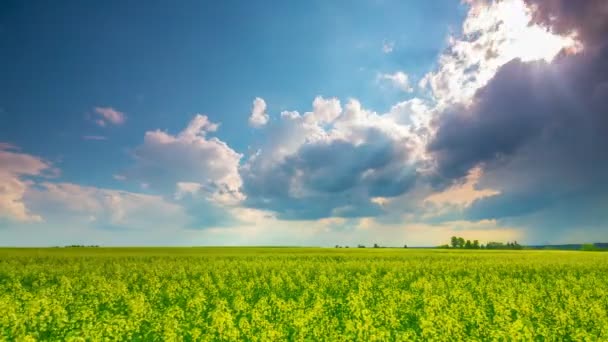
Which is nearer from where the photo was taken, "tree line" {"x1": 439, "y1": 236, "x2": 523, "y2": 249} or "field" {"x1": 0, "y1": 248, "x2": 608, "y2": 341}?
"field" {"x1": 0, "y1": 248, "x2": 608, "y2": 341}

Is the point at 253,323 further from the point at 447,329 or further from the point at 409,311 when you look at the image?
the point at 409,311

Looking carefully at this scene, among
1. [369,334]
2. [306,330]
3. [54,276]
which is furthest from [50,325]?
[54,276]

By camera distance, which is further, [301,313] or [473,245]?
[473,245]

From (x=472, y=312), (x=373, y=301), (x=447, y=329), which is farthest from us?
(x=373, y=301)

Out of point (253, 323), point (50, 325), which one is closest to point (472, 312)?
point (253, 323)

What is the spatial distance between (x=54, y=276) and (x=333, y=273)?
866 inches

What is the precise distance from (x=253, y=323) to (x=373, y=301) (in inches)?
352

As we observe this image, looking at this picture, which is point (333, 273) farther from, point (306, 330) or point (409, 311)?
point (306, 330)

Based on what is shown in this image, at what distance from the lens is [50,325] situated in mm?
15500

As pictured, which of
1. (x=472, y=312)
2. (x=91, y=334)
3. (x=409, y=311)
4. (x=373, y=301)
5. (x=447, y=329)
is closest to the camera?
(x=91, y=334)

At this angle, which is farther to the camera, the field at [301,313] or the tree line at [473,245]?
the tree line at [473,245]

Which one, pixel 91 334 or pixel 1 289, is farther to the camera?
pixel 1 289

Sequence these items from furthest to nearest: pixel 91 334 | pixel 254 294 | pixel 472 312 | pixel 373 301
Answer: pixel 254 294 < pixel 373 301 < pixel 472 312 < pixel 91 334

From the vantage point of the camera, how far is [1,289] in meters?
24.4
